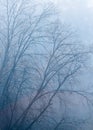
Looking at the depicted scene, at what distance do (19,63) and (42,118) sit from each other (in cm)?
281

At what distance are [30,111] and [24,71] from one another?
6.37 feet

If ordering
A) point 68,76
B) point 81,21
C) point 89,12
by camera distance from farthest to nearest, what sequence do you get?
point 89,12 < point 81,21 < point 68,76

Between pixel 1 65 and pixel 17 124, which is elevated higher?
pixel 1 65

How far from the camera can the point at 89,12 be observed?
1337 inches

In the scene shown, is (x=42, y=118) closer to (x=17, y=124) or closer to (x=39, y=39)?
(x=17, y=124)

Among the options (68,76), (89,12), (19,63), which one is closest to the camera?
(68,76)

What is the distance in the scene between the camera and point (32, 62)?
593 inches

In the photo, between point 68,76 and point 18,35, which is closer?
point 68,76

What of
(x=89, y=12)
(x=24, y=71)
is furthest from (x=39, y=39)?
(x=89, y=12)

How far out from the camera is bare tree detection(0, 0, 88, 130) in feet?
48.7

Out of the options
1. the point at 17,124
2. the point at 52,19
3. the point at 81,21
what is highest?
the point at 81,21

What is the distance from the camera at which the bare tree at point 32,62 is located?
1484cm

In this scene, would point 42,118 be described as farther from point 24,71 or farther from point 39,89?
point 24,71

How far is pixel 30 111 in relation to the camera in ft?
50.1
